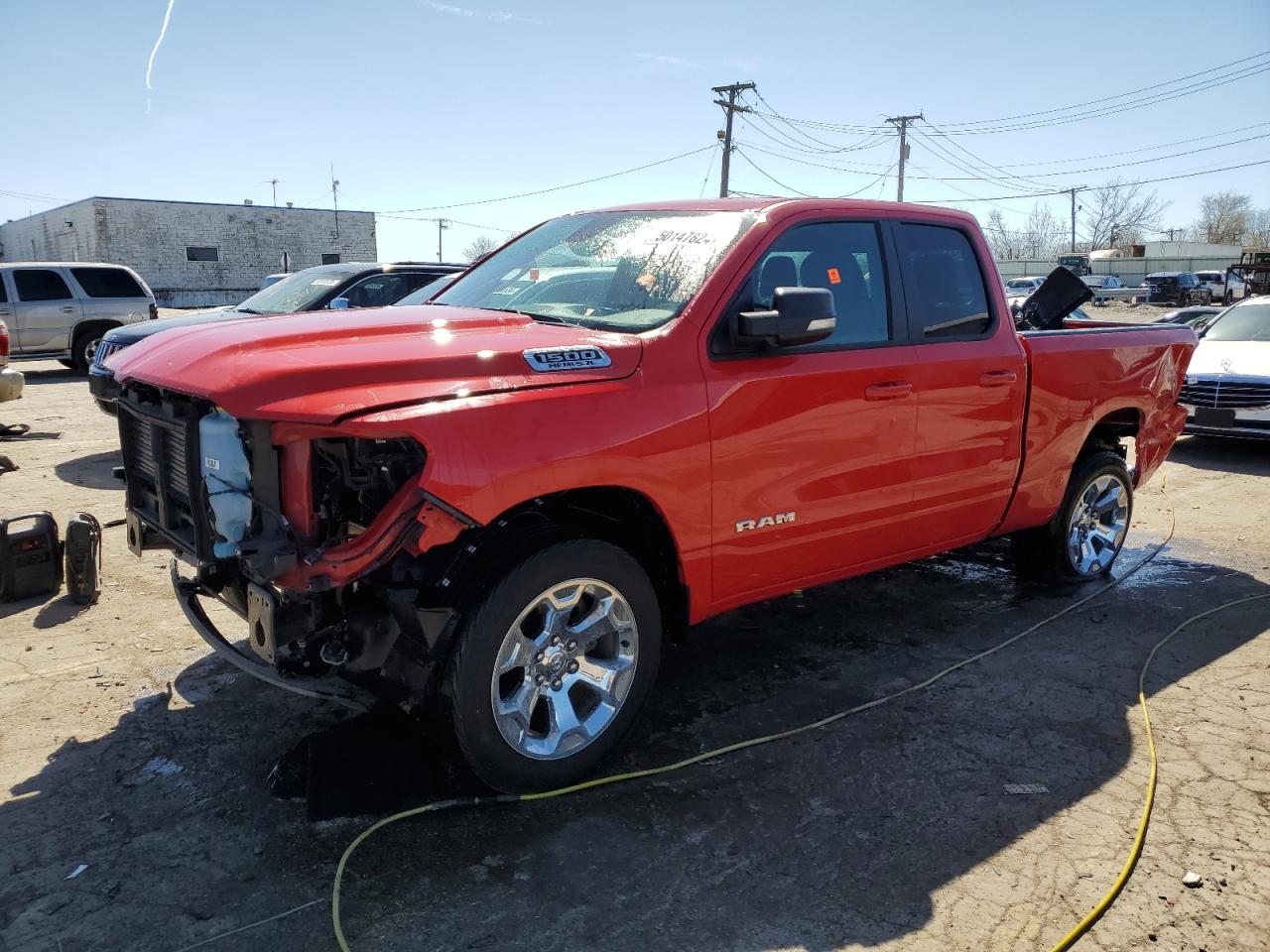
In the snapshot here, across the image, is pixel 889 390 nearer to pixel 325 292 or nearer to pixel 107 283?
pixel 325 292

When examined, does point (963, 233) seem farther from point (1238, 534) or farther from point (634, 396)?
point (1238, 534)

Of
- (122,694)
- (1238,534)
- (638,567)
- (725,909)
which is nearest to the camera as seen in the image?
(725,909)

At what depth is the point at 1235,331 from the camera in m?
11.1

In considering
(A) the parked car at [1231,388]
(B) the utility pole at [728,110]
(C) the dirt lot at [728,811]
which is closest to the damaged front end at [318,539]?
(C) the dirt lot at [728,811]

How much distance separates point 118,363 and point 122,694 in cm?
147

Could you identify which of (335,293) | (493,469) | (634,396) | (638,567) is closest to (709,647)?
(638,567)

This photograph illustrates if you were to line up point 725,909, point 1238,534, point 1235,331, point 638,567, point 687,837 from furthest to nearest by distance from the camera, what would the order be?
point 1235,331 < point 1238,534 < point 638,567 < point 687,837 < point 725,909

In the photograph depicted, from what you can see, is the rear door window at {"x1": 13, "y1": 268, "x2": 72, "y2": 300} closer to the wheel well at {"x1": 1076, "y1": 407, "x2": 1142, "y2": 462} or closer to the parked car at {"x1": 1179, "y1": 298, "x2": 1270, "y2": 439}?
the wheel well at {"x1": 1076, "y1": 407, "x2": 1142, "y2": 462}

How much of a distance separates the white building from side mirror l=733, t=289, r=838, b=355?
40.3 m

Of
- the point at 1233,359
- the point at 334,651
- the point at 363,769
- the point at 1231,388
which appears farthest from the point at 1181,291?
the point at 334,651

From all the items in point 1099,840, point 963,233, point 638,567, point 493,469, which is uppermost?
point 963,233

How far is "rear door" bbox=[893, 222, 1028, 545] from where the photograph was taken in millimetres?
4336

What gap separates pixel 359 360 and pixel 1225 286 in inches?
1764

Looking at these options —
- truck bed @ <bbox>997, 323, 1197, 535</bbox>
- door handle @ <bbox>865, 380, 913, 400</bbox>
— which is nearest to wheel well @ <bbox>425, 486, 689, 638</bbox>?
door handle @ <bbox>865, 380, 913, 400</bbox>
